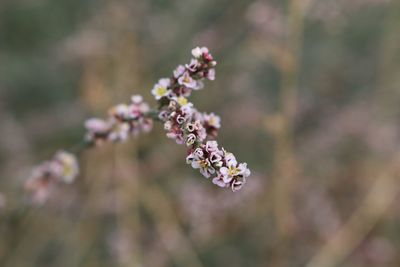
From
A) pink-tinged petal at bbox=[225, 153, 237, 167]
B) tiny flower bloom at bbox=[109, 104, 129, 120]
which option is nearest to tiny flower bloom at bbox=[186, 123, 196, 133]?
pink-tinged petal at bbox=[225, 153, 237, 167]

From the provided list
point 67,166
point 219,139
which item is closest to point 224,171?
point 67,166

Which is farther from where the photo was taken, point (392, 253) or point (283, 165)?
point (392, 253)

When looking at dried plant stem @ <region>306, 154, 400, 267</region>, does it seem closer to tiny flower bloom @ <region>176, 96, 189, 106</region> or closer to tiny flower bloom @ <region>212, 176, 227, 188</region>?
tiny flower bloom @ <region>176, 96, 189, 106</region>

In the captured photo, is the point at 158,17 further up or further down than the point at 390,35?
further up

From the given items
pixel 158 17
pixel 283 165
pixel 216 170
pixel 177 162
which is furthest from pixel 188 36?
pixel 216 170

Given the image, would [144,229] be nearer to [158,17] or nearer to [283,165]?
[283,165]

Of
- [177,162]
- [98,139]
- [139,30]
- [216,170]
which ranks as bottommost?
[216,170]

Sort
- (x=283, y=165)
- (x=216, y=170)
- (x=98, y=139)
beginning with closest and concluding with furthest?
(x=216, y=170), (x=98, y=139), (x=283, y=165)
